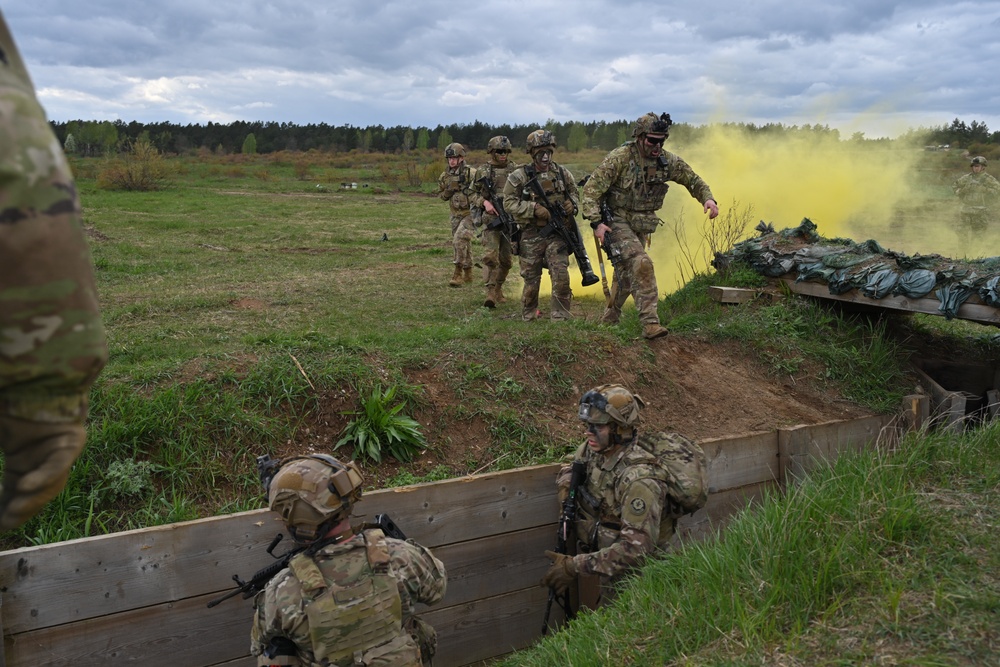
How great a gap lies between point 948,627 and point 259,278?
32.3ft

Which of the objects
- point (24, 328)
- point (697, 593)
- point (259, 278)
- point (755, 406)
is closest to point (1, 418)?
point (24, 328)

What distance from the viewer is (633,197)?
28.0ft

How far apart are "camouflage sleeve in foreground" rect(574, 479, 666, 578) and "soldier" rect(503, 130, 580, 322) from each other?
4.43 meters

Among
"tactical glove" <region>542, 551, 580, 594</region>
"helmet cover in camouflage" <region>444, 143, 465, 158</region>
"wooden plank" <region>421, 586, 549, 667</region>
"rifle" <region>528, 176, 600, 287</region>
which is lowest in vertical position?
"wooden plank" <region>421, 586, 549, 667</region>

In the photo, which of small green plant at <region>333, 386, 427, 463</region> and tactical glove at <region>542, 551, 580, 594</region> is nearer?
tactical glove at <region>542, 551, 580, 594</region>

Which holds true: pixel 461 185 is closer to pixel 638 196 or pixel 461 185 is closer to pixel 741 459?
pixel 638 196

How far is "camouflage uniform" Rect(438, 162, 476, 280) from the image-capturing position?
12.2 m

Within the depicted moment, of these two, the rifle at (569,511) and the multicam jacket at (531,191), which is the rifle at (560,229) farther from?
the rifle at (569,511)

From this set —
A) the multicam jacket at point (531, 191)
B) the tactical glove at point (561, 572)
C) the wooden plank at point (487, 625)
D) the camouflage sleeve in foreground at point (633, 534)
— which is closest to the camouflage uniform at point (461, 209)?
the multicam jacket at point (531, 191)

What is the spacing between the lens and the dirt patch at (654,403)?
5984 millimetres

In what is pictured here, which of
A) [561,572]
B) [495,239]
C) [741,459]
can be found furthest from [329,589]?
[495,239]

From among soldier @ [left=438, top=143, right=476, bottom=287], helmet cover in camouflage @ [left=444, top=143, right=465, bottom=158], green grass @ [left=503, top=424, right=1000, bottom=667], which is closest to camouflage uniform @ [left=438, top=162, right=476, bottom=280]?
soldier @ [left=438, top=143, right=476, bottom=287]

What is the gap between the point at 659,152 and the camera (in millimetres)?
8422

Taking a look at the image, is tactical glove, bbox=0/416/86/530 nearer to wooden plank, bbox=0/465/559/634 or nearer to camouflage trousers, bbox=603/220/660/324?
wooden plank, bbox=0/465/559/634
